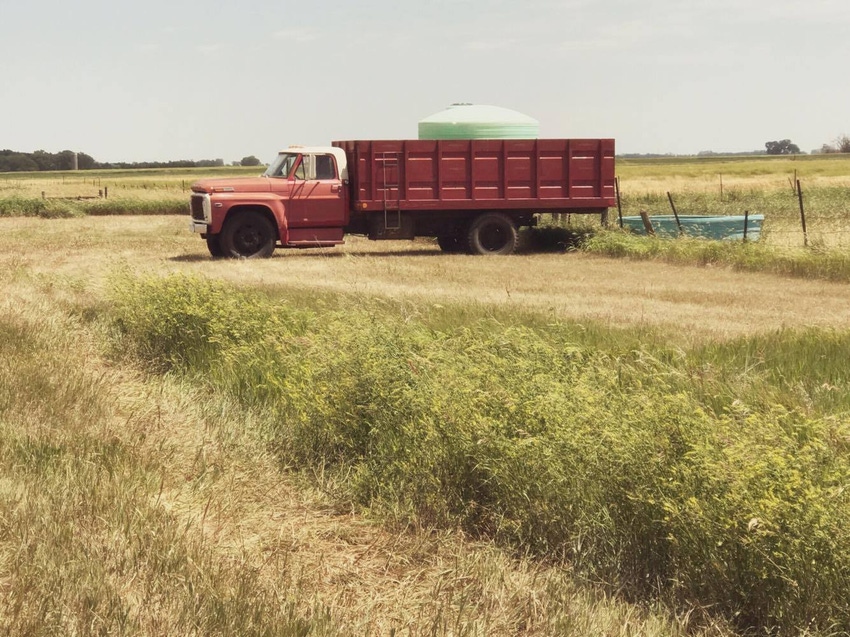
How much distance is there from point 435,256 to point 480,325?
11.9 meters

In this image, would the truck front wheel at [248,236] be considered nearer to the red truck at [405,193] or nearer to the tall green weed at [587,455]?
the red truck at [405,193]

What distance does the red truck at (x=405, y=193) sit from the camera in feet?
67.4

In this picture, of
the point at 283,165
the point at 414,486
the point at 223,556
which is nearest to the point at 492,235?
the point at 283,165

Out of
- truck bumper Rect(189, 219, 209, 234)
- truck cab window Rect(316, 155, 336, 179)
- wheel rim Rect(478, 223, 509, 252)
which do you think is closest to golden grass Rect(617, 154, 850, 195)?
wheel rim Rect(478, 223, 509, 252)

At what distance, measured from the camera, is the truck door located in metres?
20.6

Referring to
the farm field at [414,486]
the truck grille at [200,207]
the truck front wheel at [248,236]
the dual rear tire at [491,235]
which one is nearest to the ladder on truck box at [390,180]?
the dual rear tire at [491,235]

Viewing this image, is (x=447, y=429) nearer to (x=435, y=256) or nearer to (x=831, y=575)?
(x=831, y=575)

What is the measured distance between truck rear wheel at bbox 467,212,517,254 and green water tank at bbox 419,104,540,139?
17.9ft

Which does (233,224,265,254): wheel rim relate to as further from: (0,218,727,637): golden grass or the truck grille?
(0,218,727,637): golden grass

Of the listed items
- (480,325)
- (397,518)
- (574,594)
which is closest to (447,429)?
(397,518)

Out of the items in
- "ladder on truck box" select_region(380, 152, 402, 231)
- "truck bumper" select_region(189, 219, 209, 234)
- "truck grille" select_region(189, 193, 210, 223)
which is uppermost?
"ladder on truck box" select_region(380, 152, 402, 231)

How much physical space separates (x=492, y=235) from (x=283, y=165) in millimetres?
4566

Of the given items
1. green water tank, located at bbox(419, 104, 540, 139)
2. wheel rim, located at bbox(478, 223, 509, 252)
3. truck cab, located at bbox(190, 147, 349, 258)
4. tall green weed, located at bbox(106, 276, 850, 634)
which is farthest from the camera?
green water tank, located at bbox(419, 104, 540, 139)

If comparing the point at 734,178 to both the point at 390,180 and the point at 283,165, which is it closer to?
the point at 390,180
